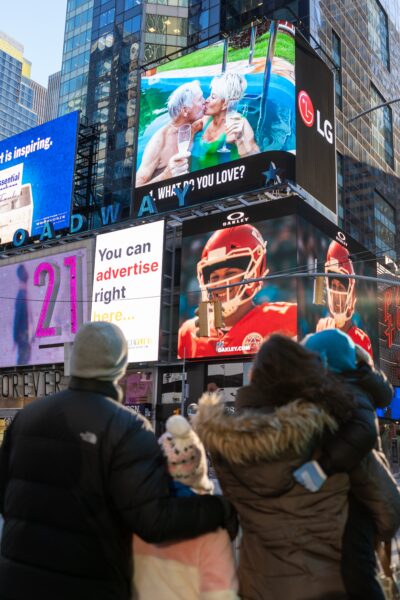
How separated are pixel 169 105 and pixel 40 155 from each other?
11666 mm

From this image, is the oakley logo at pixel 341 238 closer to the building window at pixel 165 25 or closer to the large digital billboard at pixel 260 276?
the large digital billboard at pixel 260 276

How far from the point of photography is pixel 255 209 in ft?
110

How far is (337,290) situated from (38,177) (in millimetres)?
24017

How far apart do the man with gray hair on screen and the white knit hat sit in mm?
35837

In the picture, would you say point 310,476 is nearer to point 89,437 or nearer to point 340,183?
point 89,437

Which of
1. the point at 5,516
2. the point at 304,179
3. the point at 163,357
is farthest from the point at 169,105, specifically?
the point at 5,516

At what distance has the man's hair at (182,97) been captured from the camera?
38.2m

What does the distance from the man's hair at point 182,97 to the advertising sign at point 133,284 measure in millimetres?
8058

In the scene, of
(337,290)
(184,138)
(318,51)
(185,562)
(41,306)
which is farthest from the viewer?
(318,51)

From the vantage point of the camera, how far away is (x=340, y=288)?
35.4 meters

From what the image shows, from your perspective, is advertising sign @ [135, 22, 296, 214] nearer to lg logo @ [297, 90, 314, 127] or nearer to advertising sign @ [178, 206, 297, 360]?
lg logo @ [297, 90, 314, 127]

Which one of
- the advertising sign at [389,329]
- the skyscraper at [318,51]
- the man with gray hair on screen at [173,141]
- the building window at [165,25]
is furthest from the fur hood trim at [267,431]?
the building window at [165,25]

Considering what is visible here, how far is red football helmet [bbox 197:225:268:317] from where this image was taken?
105 feet

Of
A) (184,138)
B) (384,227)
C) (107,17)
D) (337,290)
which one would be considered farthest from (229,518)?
(107,17)
